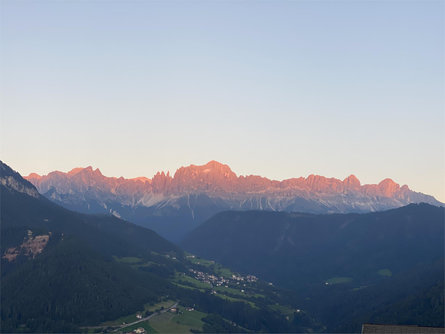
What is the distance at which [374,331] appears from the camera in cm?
13450

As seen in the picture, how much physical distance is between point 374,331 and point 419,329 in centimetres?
1319

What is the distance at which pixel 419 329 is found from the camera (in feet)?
444
